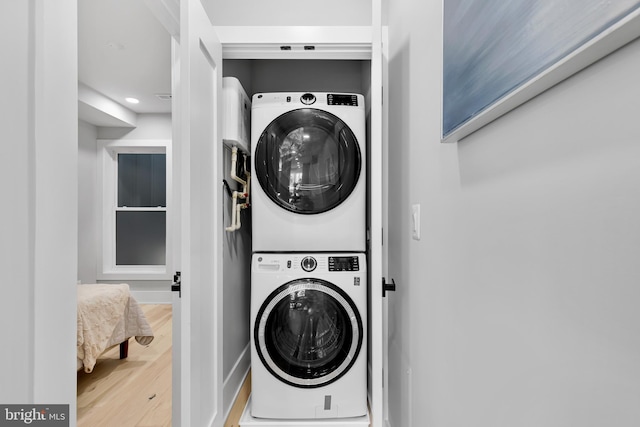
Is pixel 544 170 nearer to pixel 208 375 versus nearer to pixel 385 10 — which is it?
pixel 208 375

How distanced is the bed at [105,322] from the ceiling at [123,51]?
2044mm

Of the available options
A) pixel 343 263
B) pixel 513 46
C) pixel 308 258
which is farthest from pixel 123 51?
pixel 513 46

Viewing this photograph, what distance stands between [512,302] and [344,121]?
1.54 metres

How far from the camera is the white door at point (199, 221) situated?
1.28m

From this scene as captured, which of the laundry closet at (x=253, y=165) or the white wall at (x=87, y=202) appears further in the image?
the white wall at (x=87, y=202)

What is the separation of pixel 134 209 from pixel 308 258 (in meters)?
3.90

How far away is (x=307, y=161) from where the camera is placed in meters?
2.01

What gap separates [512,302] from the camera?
635mm

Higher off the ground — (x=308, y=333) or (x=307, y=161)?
(x=307, y=161)

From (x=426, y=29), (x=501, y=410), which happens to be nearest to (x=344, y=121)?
(x=426, y=29)

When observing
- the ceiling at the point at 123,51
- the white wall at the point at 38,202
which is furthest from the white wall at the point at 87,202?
the white wall at the point at 38,202

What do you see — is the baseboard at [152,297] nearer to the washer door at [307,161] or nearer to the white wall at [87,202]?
the white wall at [87,202]

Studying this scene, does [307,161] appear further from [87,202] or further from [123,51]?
[87,202]

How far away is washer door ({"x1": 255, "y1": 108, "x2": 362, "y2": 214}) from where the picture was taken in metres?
1.99
